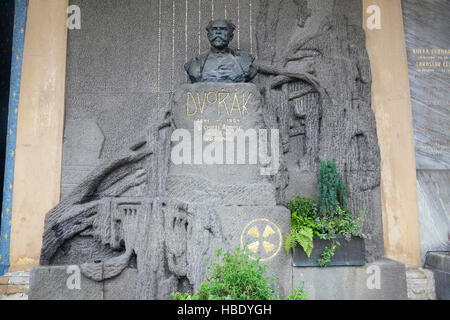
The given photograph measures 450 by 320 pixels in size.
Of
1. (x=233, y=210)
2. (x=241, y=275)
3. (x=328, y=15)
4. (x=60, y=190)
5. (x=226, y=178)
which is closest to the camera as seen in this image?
(x=241, y=275)

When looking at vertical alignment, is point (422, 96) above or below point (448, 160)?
above

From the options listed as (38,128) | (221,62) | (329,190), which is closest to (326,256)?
(329,190)

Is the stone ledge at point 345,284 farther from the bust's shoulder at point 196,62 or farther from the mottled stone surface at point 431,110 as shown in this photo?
the bust's shoulder at point 196,62

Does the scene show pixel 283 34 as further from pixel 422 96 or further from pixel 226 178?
pixel 226 178

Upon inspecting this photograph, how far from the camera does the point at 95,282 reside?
4.61m

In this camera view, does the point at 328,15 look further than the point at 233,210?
Yes

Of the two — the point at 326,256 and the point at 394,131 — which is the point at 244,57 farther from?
the point at 326,256

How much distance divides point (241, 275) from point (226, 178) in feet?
5.76

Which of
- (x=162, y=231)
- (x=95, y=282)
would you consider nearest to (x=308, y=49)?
(x=162, y=231)

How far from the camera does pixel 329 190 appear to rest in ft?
15.7

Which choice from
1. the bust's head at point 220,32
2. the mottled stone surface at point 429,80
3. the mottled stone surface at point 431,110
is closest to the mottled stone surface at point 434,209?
the mottled stone surface at point 431,110

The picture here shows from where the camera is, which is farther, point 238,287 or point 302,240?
point 302,240

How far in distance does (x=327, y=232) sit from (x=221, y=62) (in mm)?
2764

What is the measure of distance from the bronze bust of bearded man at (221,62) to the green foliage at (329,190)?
1.78 m
